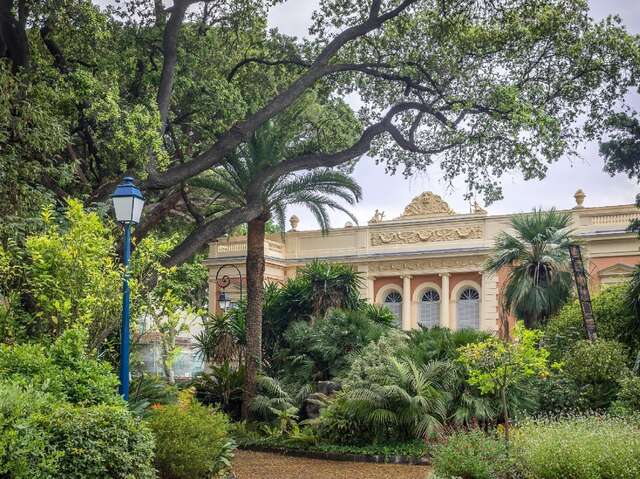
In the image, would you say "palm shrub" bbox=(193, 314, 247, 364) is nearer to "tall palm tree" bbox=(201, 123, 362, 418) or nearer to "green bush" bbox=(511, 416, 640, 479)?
"tall palm tree" bbox=(201, 123, 362, 418)

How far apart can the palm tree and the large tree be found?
7.96 metres

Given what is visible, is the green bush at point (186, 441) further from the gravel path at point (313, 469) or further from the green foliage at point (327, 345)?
the green foliage at point (327, 345)

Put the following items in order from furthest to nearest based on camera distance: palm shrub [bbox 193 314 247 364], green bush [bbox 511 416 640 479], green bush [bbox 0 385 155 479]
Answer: palm shrub [bbox 193 314 247 364] → green bush [bbox 511 416 640 479] → green bush [bbox 0 385 155 479]

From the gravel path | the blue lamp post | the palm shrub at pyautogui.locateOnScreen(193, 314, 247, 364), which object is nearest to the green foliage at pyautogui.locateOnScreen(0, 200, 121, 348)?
the blue lamp post

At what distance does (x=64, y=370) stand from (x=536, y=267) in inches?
720

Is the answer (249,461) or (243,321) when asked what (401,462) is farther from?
(243,321)

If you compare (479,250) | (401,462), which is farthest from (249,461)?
(479,250)

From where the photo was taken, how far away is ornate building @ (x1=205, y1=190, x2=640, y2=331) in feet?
103

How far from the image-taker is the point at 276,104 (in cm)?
1540

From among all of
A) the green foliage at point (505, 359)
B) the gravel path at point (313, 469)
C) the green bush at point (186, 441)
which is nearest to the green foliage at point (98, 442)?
the green bush at point (186, 441)

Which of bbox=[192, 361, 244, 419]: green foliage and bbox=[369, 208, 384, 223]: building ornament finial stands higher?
bbox=[369, 208, 384, 223]: building ornament finial

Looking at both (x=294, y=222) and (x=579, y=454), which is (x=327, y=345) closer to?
(x=579, y=454)

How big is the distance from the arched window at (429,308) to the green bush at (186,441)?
24076 millimetres

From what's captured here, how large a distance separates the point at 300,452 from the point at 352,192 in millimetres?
7259
